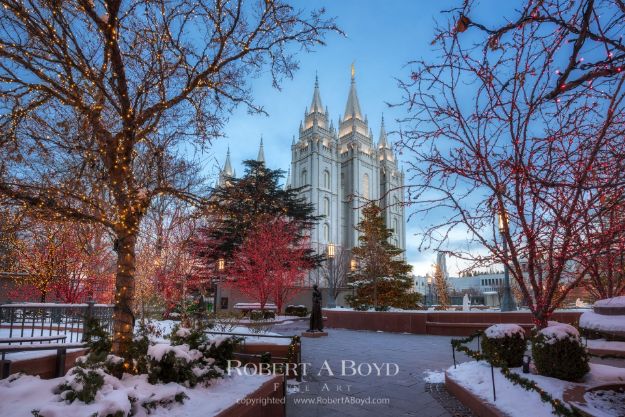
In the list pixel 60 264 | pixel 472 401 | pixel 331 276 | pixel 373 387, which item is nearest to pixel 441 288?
pixel 331 276

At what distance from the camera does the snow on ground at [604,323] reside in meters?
3.94

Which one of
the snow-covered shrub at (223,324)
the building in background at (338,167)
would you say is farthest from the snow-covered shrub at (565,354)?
the building in background at (338,167)

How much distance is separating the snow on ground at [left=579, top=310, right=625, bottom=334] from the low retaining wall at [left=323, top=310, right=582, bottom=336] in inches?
512

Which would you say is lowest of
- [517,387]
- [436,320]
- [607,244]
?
[436,320]

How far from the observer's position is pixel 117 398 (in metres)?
4.01

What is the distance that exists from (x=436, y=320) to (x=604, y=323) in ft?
50.6

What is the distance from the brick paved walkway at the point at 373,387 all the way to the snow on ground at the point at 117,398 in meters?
1.87

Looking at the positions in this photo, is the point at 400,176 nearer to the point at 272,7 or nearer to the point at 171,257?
the point at 171,257

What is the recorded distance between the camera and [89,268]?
18.0m

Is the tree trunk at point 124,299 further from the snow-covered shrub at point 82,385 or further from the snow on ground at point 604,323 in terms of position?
the snow on ground at point 604,323

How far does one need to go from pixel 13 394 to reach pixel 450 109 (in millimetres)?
7589

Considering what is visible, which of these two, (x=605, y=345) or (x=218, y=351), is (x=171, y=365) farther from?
(x=605, y=345)

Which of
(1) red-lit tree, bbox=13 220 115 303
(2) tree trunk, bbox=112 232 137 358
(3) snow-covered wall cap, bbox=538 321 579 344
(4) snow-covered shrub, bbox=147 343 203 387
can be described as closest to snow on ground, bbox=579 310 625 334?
(3) snow-covered wall cap, bbox=538 321 579 344

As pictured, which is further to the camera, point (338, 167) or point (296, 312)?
point (338, 167)
